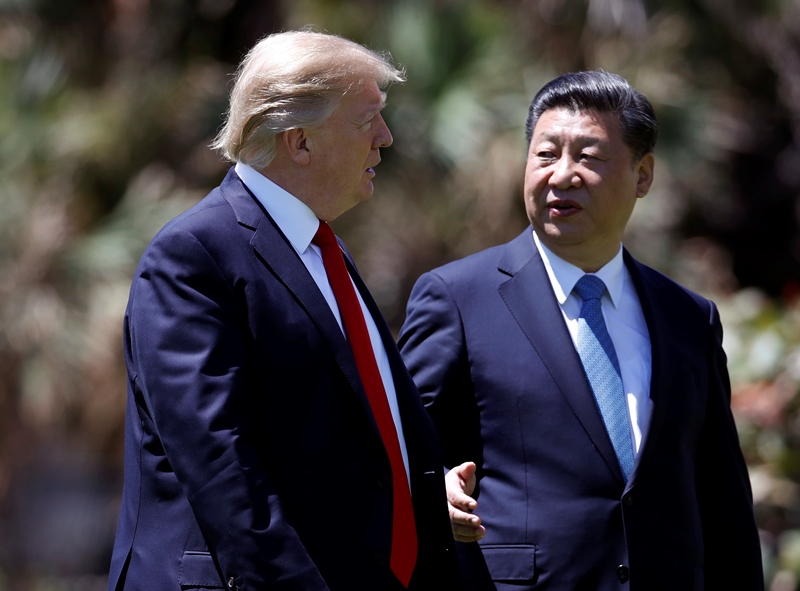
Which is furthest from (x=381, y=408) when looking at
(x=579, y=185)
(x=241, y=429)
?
(x=579, y=185)

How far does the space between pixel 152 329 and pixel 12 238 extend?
5.32m

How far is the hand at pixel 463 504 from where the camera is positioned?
104 inches

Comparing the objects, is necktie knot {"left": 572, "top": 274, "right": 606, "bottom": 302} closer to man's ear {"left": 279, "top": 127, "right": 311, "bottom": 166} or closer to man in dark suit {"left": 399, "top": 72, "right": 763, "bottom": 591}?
man in dark suit {"left": 399, "top": 72, "right": 763, "bottom": 591}

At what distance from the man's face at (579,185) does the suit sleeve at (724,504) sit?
47 cm

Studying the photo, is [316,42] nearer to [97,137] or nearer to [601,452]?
[601,452]

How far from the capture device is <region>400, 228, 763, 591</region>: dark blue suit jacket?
2.81m

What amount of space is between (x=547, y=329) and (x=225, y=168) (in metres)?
5.89

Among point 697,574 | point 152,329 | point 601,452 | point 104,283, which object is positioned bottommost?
point 104,283

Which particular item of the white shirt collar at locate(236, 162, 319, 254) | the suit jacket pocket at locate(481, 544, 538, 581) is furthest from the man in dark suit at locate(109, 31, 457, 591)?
the suit jacket pocket at locate(481, 544, 538, 581)

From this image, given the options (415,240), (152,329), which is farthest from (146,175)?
(152,329)

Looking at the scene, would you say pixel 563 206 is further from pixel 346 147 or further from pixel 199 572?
pixel 199 572

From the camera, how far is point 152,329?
7.46ft

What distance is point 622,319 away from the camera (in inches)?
122

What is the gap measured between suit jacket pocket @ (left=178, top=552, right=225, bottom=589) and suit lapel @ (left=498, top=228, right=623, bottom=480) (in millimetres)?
1042
